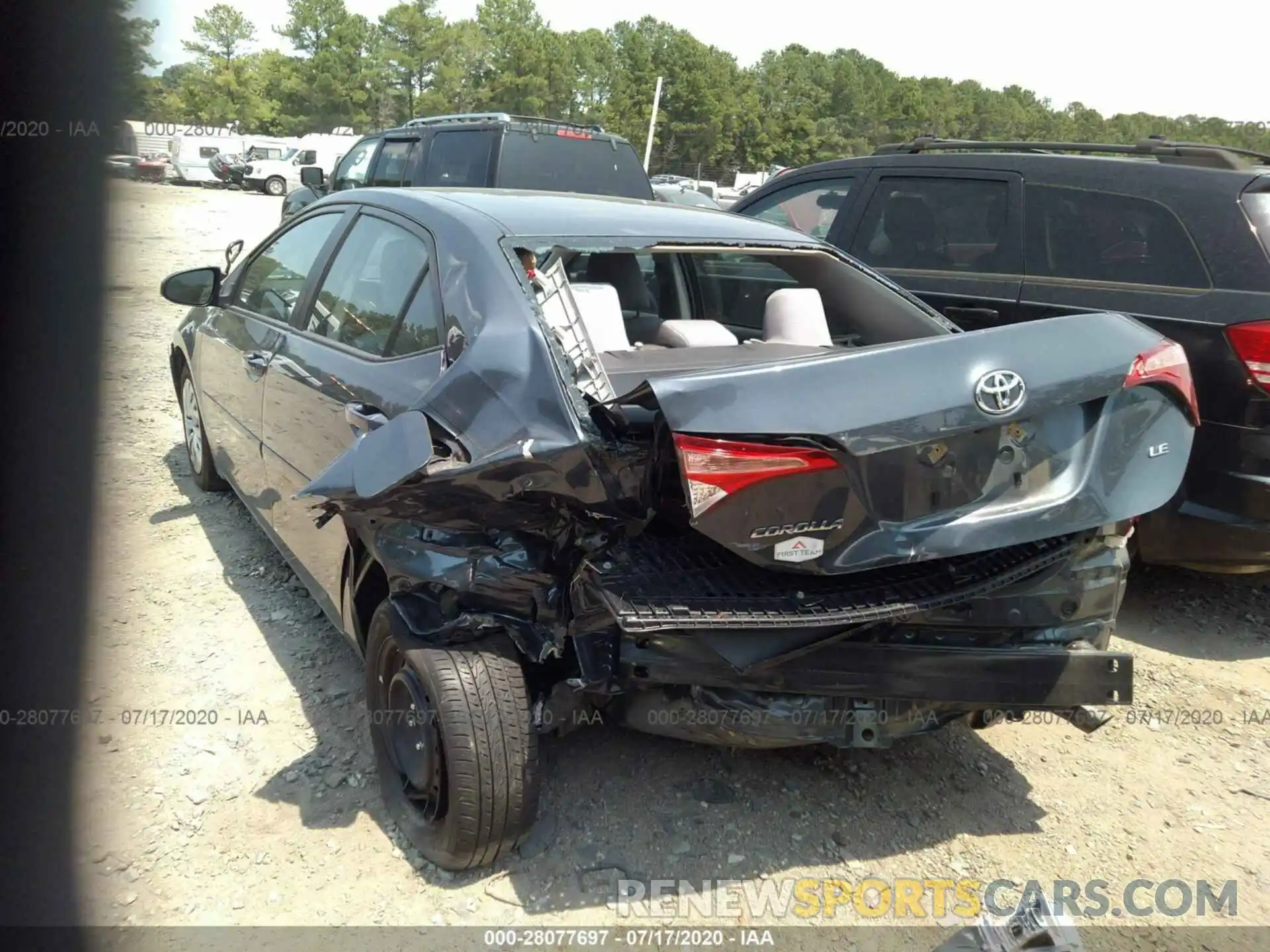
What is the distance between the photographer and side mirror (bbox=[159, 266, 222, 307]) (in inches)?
173

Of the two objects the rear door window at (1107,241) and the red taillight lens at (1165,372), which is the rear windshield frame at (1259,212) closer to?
the rear door window at (1107,241)

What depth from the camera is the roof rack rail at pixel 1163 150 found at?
4406mm

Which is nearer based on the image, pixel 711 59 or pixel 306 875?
pixel 306 875

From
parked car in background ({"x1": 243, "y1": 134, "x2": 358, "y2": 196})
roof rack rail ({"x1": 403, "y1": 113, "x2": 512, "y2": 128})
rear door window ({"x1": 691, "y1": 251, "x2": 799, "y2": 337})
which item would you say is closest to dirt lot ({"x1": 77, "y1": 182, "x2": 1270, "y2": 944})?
rear door window ({"x1": 691, "y1": 251, "x2": 799, "y2": 337})

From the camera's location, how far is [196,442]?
17.1ft

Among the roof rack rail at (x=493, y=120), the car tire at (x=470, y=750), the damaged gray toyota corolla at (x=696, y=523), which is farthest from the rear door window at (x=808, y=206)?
the roof rack rail at (x=493, y=120)

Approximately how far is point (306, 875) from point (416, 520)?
1023 mm

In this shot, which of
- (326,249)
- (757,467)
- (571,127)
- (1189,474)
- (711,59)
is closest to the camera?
(757,467)

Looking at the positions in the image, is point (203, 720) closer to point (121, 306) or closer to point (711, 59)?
point (121, 306)

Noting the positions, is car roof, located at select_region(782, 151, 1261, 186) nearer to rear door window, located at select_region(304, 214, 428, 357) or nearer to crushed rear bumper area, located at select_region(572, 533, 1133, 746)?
crushed rear bumper area, located at select_region(572, 533, 1133, 746)

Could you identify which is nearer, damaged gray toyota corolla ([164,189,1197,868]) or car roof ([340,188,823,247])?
damaged gray toyota corolla ([164,189,1197,868])

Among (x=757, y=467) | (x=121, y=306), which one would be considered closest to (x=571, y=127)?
(x=121, y=306)

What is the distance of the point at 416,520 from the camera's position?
245cm

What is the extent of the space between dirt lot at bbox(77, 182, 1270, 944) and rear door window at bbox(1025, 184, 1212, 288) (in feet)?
5.29
